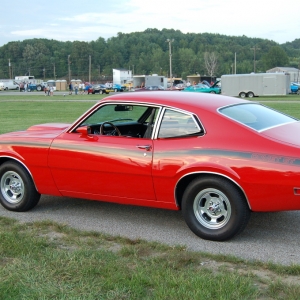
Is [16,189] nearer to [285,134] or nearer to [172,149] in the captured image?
[172,149]

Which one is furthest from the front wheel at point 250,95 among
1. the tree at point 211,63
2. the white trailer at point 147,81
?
the tree at point 211,63

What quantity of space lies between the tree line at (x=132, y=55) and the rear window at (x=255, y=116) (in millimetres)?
136411

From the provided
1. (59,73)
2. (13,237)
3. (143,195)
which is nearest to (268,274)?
(143,195)

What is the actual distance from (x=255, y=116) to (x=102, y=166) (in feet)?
5.82

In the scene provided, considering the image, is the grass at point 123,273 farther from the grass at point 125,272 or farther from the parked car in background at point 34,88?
the parked car in background at point 34,88

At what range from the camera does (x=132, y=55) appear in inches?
6339

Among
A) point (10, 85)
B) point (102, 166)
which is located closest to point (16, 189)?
point (102, 166)

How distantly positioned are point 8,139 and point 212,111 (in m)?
2.71

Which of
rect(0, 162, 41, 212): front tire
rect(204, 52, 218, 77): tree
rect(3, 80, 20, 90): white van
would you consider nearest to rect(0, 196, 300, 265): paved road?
rect(0, 162, 41, 212): front tire

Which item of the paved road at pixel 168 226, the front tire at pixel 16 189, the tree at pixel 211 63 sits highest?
the tree at pixel 211 63

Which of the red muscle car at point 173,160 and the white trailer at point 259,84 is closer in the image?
the red muscle car at point 173,160

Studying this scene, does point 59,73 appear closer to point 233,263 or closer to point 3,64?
point 3,64

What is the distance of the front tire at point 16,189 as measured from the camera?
235 inches

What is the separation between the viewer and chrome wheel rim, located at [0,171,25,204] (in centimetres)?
607
